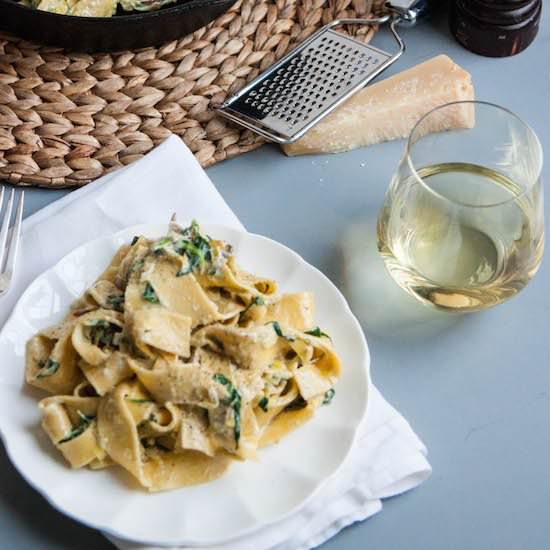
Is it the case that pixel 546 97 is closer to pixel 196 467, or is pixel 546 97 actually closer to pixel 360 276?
pixel 360 276

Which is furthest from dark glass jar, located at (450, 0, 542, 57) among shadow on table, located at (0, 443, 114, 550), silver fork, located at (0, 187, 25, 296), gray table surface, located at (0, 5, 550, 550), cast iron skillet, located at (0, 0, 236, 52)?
shadow on table, located at (0, 443, 114, 550)

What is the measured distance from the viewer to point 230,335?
1.43 metres

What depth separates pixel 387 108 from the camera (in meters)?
1.93

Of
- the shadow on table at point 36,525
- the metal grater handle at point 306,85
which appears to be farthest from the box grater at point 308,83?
the shadow on table at point 36,525

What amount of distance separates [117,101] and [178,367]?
72 centimetres

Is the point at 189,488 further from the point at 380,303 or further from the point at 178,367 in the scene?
the point at 380,303

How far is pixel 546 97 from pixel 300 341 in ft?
2.92

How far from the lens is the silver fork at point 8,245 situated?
1658mm

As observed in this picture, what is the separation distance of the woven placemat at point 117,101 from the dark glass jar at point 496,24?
381 mm

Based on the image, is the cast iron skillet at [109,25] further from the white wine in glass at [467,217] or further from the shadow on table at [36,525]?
the shadow on table at [36,525]

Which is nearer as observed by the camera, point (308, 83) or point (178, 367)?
point (178, 367)

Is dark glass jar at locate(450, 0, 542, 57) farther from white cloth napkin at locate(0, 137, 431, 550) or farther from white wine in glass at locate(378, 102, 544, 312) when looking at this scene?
white cloth napkin at locate(0, 137, 431, 550)

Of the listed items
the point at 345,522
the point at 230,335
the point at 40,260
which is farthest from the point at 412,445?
the point at 40,260

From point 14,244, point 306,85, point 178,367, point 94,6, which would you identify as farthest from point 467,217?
point 94,6
